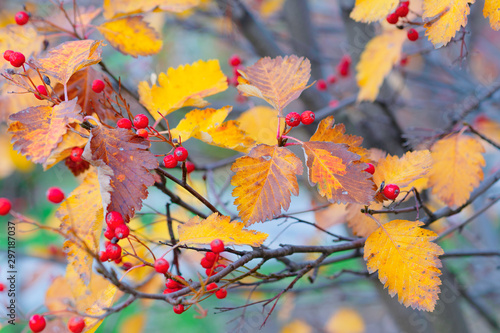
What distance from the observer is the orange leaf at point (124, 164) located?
1.79ft

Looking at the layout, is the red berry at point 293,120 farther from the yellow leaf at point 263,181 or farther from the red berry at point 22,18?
the red berry at point 22,18

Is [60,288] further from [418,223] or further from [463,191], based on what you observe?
[463,191]

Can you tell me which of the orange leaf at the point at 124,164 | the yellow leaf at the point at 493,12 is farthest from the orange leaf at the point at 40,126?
the yellow leaf at the point at 493,12

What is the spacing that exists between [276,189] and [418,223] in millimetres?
233

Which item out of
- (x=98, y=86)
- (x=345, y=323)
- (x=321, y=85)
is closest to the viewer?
(x=98, y=86)

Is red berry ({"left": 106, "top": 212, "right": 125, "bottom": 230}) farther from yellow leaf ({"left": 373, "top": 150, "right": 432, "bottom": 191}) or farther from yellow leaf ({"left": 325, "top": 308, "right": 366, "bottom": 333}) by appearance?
yellow leaf ({"left": 325, "top": 308, "right": 366, "bottom": 333})

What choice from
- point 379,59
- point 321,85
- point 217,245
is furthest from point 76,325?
point 321,85

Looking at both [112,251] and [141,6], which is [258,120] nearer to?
[141,6]

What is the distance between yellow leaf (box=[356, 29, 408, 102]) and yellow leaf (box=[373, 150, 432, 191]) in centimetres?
44

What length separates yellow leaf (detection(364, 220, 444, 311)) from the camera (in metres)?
0.59

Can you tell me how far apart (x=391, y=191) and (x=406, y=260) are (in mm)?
111

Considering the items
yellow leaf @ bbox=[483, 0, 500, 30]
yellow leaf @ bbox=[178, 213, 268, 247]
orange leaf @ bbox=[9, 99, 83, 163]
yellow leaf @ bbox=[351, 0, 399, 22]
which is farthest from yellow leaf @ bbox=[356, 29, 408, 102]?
orange leaf @ bbox=[9, 99, 83, 163]

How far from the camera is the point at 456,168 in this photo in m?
0.83

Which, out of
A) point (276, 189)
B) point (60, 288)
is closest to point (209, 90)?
point (276, 189)
